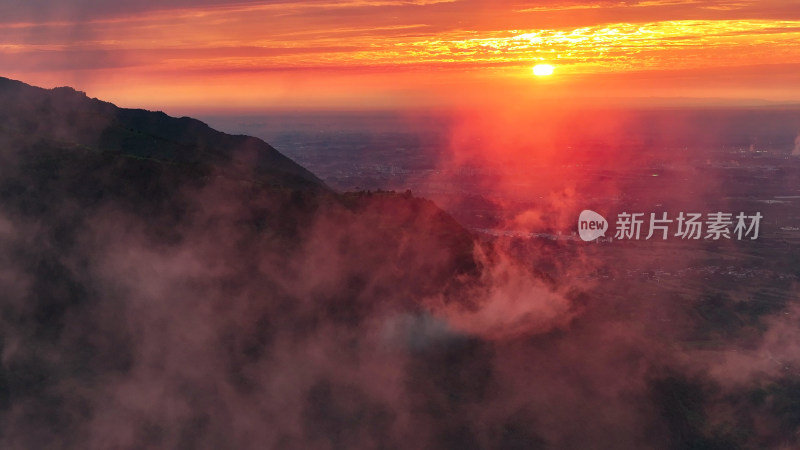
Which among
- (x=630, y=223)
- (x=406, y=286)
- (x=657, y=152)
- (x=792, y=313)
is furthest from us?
(x=657, y=152)

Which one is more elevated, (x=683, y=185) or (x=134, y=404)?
(x=134, y=404)

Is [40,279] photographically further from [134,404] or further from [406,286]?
[406,286]

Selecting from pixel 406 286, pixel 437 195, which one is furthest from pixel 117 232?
pixel 437 195

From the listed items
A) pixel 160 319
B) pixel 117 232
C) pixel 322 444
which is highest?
pixel 117 232

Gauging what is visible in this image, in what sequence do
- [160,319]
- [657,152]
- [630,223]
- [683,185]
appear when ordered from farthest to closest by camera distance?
[657,152]
[683,185]
[630,223]
[160,319]

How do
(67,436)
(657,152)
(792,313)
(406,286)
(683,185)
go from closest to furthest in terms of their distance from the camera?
(67,436) < (406,286) < (792,313) < (683,185) < (657,152)

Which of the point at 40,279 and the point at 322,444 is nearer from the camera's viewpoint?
the point at 322,444

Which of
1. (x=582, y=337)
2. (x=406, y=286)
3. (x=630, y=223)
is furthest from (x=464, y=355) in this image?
(x=630, y=223)

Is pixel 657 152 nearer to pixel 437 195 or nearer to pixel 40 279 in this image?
pixel 437 195

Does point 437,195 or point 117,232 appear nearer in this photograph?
point 117,232
